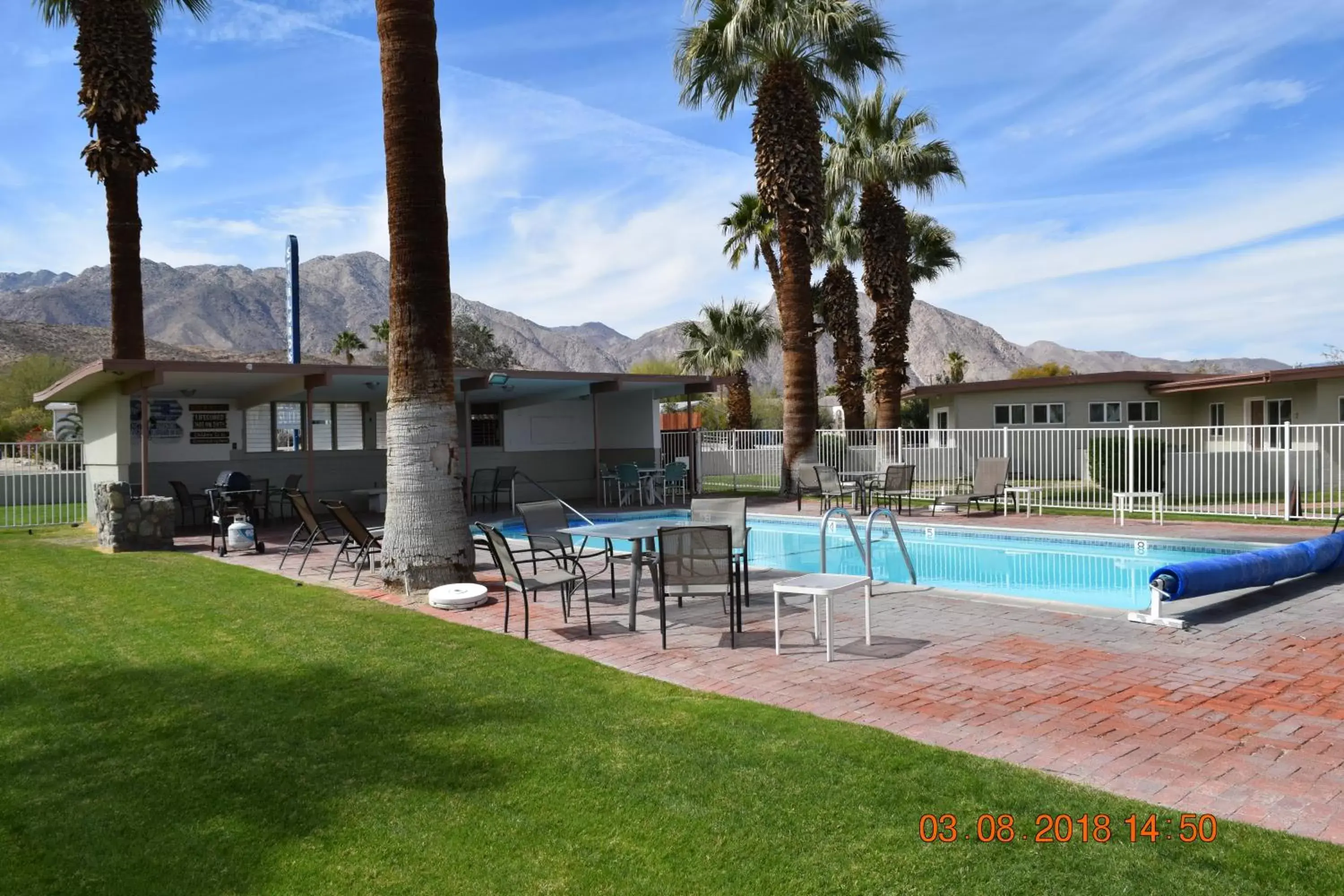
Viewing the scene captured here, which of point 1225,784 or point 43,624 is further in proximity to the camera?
point 43,624

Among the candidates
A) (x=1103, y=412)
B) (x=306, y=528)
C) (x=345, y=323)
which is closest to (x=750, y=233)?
(x=1103, y=412)

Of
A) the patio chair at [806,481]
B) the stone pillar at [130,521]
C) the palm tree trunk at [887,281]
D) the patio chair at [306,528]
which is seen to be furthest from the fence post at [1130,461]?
the stone pillar at [130,521]

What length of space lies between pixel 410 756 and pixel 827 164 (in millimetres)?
24063

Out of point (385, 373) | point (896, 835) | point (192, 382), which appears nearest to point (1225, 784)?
point (896, 835)

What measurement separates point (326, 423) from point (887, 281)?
1545cm

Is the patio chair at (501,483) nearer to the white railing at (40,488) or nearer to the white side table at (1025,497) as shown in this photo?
the white railing at (40,488)

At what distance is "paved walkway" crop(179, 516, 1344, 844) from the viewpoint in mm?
3943

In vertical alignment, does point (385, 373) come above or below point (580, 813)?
above

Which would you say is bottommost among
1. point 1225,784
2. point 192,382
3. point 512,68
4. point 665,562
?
point 1225,784

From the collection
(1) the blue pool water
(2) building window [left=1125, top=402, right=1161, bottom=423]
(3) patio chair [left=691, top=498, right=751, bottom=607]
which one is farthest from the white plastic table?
(2) building window [left=1125, top=402, right=1161, bottom=423]

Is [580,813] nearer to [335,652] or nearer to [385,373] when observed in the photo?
[335,652]

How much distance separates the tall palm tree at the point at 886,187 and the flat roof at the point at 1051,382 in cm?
176

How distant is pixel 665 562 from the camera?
661cm

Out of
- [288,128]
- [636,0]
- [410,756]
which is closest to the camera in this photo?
[410,756]
